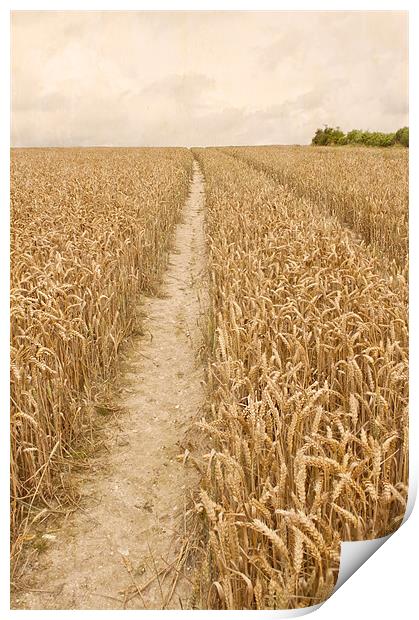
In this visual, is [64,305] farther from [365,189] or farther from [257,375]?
[365,189]

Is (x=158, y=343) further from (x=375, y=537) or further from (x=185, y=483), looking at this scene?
(x=375, y=537)

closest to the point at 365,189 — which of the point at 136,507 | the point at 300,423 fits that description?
the point at 300,423

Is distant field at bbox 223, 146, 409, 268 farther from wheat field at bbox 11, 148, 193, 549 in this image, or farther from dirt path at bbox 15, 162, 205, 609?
wheat field at bbox 11, 148, 193, 549

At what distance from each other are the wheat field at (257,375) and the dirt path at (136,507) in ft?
0.42

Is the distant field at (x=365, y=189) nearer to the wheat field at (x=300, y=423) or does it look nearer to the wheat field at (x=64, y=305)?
the wheat field at (x=300, y=423)

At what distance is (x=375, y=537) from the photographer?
6.34ft

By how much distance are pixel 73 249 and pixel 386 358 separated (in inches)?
101

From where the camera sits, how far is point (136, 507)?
7.71 ft

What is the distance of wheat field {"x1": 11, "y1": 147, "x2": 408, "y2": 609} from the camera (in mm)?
1714

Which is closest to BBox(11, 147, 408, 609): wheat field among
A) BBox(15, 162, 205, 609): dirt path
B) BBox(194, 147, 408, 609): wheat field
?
BBox(194, 147, 408, 609): wheat field

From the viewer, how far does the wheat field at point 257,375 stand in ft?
5.62

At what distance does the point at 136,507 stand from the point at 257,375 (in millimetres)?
872

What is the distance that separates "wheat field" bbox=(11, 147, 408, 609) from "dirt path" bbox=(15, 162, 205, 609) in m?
0.13
